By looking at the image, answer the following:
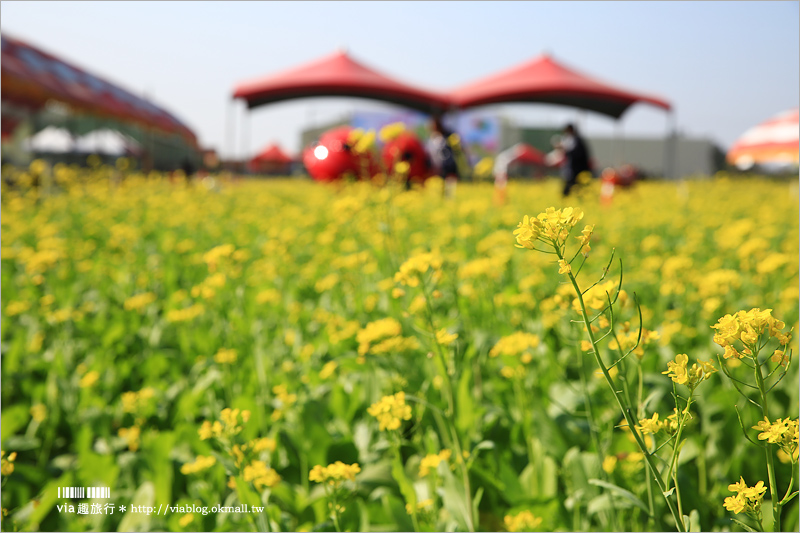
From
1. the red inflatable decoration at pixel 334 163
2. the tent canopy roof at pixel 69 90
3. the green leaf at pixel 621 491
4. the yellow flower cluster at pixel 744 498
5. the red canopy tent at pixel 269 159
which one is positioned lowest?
the green leaf at pixel 621 491

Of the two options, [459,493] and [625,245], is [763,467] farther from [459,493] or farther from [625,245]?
[625,245]

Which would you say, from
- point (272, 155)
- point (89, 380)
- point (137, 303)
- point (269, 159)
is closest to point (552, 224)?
point (89, 380)

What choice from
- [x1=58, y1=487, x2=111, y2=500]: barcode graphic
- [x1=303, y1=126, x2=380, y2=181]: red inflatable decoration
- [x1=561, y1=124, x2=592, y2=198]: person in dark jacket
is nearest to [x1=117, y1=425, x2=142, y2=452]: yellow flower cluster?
[x1=58, y1=487, x2=111, y2=500]: barcode graphic

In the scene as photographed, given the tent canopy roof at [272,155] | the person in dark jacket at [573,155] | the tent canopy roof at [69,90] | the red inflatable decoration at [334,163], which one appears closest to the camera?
the red inflatable decoration at [334,163]

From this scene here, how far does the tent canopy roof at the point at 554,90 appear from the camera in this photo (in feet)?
14.9

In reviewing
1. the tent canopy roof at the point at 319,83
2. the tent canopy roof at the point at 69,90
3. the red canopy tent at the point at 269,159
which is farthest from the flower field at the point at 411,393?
the red canopy tent at the point at 269,159

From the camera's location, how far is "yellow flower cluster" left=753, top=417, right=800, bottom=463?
53cm

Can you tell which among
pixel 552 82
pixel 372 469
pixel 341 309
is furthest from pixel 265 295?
pixel 552 82

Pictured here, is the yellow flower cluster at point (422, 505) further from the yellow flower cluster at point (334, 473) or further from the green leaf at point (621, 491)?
the green leaf at point (621, 491)

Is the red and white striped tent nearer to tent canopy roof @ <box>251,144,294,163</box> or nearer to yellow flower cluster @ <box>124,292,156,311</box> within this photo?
yellow flower cluster @ <box>124,292,156,311</box>

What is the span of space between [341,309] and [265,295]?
1.05ft

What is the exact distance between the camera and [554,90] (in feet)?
15.6

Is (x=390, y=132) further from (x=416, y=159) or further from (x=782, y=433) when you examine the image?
(x=416, y=159)

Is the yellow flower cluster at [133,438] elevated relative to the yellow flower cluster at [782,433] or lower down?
lower down
